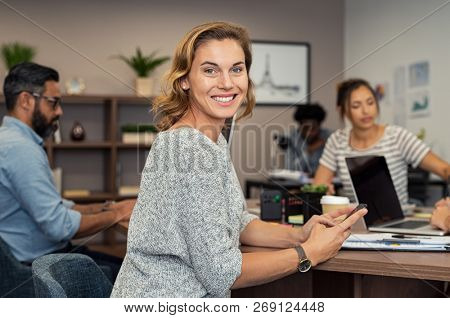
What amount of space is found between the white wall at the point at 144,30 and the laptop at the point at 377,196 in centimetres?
417

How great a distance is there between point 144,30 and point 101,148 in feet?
4.03

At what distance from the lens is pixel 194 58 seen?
1559 mm

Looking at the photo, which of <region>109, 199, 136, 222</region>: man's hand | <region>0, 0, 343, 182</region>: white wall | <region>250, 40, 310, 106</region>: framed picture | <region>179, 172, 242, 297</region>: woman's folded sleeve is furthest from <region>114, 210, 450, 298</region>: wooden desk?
<region>250, 40, 310, 106</region>: framed picture

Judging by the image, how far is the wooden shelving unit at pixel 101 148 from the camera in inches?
228

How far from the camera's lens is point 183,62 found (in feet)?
5.18

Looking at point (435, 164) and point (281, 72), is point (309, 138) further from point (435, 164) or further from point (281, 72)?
point (435, 164)

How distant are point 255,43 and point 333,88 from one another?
0.97 m

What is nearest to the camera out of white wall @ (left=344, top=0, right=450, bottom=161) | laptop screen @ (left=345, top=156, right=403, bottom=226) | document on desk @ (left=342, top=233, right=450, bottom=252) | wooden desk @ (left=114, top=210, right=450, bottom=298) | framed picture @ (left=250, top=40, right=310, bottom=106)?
wooden desk @ (left=114, top=210, right=450, bottom=298)

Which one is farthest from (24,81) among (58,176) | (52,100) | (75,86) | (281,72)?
(281,72)

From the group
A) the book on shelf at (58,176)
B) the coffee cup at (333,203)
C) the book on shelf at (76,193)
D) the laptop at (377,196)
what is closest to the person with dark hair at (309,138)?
the book on shelf at (76,193)

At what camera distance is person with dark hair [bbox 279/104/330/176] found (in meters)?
5.53

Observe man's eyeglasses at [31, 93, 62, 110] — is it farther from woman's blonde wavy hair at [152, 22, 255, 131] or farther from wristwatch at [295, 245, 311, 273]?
wristwatch at [295, 245, 311, 273]
